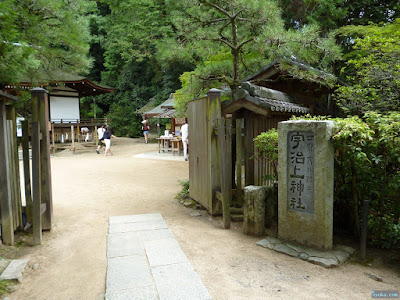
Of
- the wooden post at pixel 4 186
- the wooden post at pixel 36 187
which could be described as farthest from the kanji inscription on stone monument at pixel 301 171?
the wooden post at pixel 4 186

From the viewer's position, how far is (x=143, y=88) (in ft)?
103

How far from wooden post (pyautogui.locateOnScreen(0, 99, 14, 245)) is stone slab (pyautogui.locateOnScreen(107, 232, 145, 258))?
136cm

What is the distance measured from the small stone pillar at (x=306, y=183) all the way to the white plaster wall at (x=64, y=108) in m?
19.4

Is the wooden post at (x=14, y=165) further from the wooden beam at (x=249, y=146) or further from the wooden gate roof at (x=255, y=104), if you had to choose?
the wooden beam at (x=249, y=146)

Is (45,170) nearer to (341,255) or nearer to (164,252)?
(164,252)

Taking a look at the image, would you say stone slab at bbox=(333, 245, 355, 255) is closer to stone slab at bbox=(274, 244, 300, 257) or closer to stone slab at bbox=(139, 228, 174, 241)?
stone slab at bbox=(274, 244, 300, 257)

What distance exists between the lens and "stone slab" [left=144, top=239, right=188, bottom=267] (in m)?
3.62

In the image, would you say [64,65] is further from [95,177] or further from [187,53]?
[95,177]

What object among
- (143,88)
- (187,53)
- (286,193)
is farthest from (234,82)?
(143,88)

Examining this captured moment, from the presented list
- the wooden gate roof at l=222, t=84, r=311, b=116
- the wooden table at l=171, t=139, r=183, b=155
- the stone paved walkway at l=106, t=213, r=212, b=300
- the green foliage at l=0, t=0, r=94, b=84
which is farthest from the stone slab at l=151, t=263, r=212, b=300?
the wooden table at l=171, t=139, r=183, b=155

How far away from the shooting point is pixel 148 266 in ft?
11.4

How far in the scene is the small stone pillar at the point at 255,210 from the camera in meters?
4.53

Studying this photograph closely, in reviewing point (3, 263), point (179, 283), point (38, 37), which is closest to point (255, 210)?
point (179, 283)

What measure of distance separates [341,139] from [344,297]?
73.5 inches
